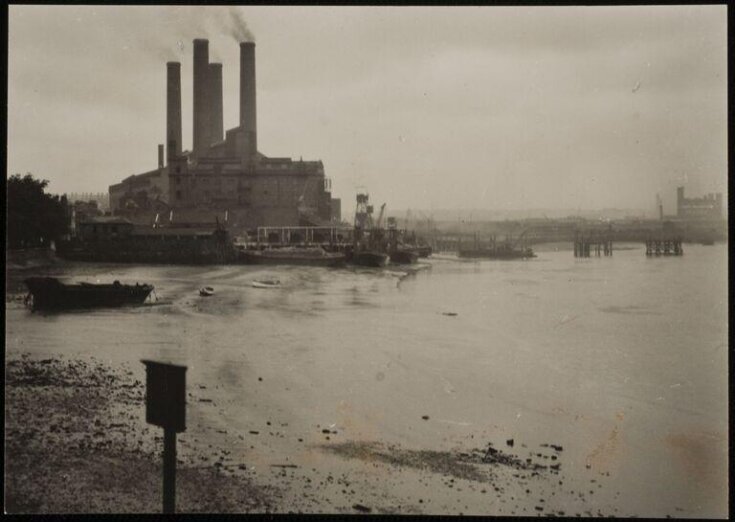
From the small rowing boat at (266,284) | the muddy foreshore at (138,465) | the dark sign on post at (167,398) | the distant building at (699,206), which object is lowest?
the muddy foreshore at (138,465)

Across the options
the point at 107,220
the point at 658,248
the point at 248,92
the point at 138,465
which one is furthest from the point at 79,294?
the point at 658,248

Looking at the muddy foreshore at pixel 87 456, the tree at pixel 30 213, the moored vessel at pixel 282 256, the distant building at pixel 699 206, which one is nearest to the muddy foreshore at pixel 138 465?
the muddy foreshore at pixel 87 456

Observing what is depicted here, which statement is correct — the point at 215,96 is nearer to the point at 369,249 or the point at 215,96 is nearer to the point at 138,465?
the point at 138,465

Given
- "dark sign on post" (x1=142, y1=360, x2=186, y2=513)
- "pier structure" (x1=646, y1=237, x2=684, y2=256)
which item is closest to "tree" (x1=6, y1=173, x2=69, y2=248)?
"dark sign on post" (x1=142, y1=360, x2=186, y2=513)

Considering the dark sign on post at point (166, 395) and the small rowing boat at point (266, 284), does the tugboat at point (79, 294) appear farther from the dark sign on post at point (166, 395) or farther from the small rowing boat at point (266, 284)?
the small rowing boat at point (266, 284)

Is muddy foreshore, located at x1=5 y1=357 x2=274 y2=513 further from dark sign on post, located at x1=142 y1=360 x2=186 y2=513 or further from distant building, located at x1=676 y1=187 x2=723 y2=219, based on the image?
distant building, located at x1=676 y1=187 x2=723 y2=219

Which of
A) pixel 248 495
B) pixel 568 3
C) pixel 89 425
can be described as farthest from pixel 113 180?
pixel 568 3
